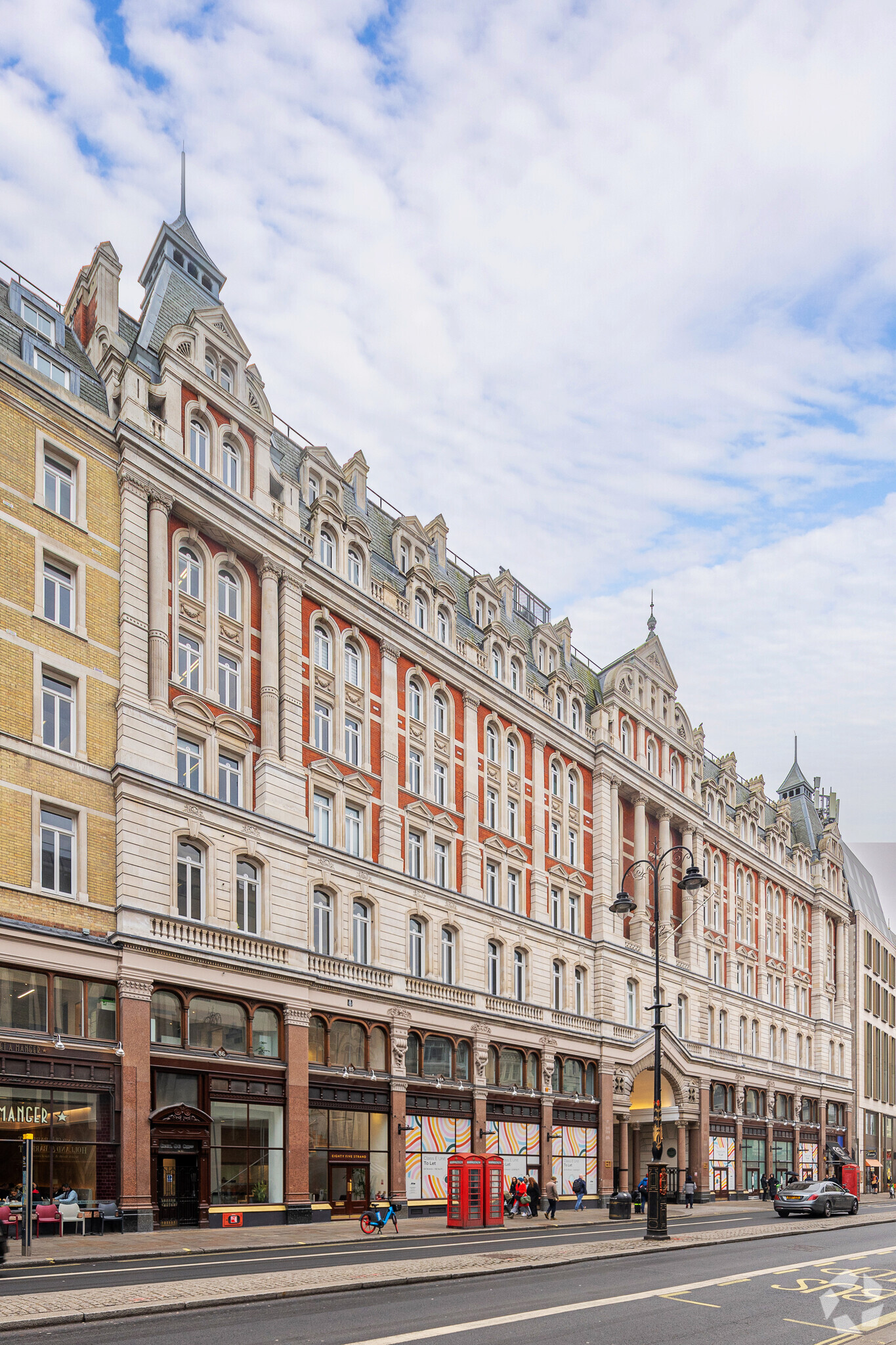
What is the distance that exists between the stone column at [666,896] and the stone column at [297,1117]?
3173 cm

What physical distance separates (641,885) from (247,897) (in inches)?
1295

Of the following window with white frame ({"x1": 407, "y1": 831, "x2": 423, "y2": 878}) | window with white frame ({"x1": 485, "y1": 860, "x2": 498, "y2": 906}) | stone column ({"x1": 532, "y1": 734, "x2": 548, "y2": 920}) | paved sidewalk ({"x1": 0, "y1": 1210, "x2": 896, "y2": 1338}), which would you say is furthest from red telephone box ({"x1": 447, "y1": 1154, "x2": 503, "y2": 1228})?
stone column ({"x1": 532, "y1": 734, "x2": 548, "y2": 920})

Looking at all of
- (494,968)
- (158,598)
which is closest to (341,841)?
(158,598)

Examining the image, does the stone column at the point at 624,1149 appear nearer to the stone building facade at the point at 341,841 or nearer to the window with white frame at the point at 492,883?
the stone building facade at the point at 341,841

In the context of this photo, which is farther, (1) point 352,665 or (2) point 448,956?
(2) point 448,956

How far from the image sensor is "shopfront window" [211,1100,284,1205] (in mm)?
35312

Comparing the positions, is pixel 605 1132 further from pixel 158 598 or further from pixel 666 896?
pixel 158 598

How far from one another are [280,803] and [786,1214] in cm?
2634

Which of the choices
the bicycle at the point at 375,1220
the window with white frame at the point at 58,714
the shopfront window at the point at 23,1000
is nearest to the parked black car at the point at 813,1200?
the bicycle at the point at 375,1220

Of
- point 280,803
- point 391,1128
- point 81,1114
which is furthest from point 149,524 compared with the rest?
point 391,1128

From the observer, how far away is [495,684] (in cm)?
5412

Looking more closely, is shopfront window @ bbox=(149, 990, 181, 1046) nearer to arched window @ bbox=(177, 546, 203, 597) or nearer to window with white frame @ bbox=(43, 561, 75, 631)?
A: window with white frame @ bbox=(43, 561, 75, 631)

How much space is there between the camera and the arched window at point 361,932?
43.6 metres

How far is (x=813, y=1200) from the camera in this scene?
46.3 metres
